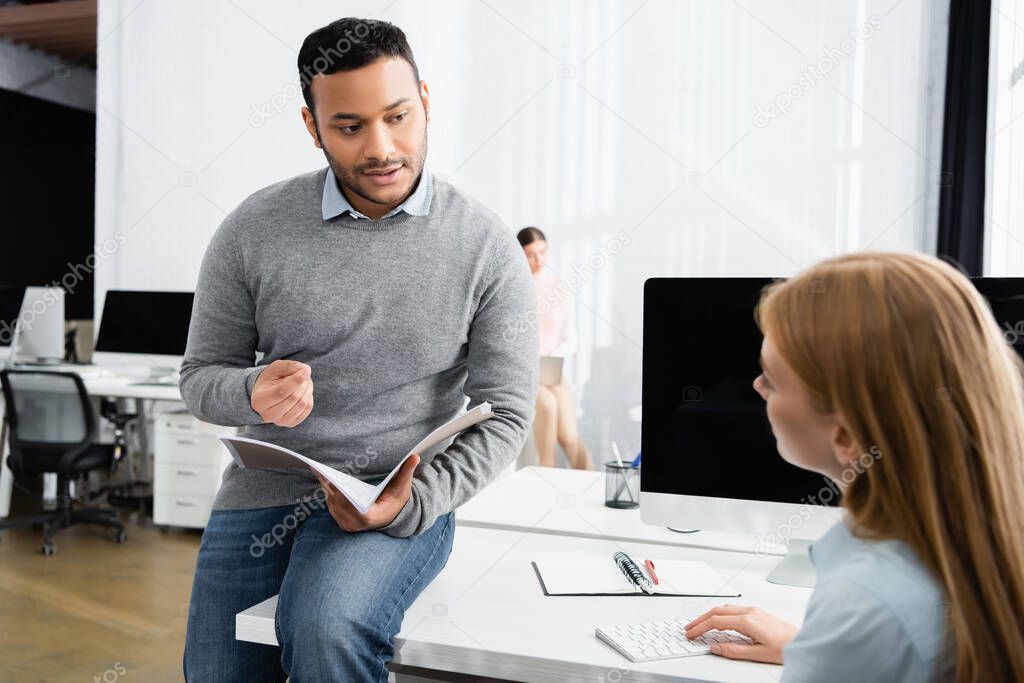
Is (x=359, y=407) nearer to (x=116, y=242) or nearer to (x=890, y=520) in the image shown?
(x=890, y=520)

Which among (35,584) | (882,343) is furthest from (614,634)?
(35,584)

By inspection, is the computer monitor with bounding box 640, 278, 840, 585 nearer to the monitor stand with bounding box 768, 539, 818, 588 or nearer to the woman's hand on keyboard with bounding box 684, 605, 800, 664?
the monitor stand with bounding box 768, 539, 818, 588

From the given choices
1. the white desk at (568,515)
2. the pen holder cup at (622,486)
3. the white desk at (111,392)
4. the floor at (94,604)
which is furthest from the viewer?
the white desk at (111,392)

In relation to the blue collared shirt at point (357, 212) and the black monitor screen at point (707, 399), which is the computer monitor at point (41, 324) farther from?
the black monitor screen at point (707, 399)

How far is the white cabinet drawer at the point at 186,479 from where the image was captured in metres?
4.14

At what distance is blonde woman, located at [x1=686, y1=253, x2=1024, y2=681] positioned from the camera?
0.72 metres

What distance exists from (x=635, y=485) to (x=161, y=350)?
3.34 metres

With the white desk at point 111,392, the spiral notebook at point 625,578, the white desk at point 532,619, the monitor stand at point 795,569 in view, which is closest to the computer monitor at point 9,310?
the white desk at point 111,392

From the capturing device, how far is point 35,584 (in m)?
3.46

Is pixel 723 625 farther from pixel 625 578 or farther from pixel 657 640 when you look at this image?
pixel 625 578

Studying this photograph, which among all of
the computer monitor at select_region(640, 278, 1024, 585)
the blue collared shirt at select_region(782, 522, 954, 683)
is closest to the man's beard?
the computer monitor at select_region(640, 278, 1024, 585)

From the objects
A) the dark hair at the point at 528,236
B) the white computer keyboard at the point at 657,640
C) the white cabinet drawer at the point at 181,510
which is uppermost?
the dark hair at the point at 528,236

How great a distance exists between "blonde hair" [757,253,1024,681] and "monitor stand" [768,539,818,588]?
1.99 ft

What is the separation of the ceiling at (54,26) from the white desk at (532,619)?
243 inches
